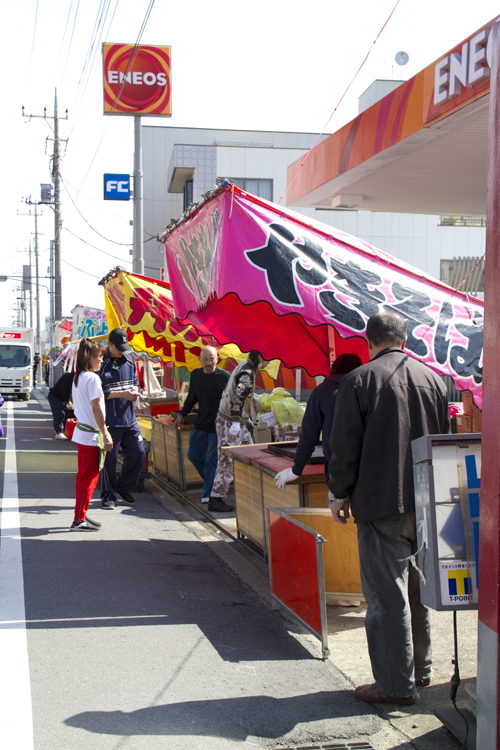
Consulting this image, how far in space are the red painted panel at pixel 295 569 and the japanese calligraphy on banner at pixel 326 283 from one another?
152 centimetres

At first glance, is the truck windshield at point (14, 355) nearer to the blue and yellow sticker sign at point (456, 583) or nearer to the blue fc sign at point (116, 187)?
the blue fc sign at point (116, 187)

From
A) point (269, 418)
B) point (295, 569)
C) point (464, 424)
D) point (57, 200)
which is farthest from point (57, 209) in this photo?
point (295, 569)

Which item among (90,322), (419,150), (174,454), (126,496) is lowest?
(126,496)

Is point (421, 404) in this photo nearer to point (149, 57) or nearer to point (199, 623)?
point (199, 623)

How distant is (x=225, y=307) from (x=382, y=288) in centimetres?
177

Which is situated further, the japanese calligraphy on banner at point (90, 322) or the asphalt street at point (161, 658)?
the japanese calligraphy on banner at point (90, 322)

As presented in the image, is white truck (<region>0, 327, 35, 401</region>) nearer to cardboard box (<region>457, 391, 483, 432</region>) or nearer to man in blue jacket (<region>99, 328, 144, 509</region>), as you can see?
man in blue jacket (<region>99, 328, 144, 509</region>)

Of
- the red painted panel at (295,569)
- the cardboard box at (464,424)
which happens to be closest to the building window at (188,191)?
the cardboard box at (464,424)

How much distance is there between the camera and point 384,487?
3469 millimetres

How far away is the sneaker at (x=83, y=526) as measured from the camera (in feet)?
23.7

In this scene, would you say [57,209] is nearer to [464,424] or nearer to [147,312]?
[147,312]

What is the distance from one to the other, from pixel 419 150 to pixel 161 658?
680 centimetres

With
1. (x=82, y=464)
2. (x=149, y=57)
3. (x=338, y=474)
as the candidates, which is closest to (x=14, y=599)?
(x=82, y=464)

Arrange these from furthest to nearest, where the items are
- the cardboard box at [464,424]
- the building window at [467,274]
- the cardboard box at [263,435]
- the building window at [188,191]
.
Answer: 1. the building window at [188,191]
2. the building window at [467,274]
3. the cardboard box at [263,435]
4. the cardboard box at [464,424]
